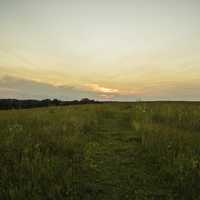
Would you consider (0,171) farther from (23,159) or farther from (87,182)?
(87,182)

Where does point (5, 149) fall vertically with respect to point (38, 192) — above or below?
above

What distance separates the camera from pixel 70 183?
161 inches

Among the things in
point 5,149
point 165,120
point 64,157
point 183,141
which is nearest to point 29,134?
point 5,149

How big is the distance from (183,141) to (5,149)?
16.1 feet

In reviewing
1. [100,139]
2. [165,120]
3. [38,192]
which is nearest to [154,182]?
[38,192]

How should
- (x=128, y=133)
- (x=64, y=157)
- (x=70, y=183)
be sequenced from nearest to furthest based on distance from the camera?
(x=70, y=183) → (x=64, y=157) → (x=128, y=133)

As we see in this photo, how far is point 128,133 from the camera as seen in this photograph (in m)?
8.70

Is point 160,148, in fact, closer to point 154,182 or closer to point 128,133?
point 154,182

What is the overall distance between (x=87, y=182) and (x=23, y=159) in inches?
60.6

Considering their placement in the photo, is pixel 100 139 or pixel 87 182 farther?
pixel 100 139

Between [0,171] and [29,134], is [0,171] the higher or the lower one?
the lower one

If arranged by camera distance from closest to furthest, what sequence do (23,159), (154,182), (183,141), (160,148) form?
1. (154,182)
2. (23,159)
3. (160,148)
4. (183,141)

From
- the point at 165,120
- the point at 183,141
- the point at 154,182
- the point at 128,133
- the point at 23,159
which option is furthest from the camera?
the point at 165,120

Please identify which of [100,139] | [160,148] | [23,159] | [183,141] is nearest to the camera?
[23,159]
